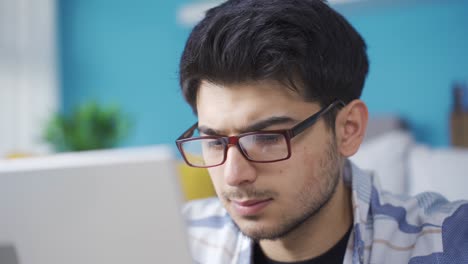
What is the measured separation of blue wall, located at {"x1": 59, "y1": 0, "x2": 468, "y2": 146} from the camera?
157 inches

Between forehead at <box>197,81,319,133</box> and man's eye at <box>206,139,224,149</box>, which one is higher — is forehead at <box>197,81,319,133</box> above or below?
above

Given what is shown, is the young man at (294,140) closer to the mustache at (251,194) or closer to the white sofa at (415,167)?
the mustache at (251,194)

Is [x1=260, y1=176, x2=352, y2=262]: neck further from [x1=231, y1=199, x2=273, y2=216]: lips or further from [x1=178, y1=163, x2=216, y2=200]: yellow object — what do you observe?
[x1=178, y1=163, x2=216, y2=200]: yellow object

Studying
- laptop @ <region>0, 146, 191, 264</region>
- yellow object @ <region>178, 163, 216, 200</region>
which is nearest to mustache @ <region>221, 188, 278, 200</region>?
laptop @ <region>0, 146, 191, 264</region>

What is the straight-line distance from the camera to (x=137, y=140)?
5.39 metres

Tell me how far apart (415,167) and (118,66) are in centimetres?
416

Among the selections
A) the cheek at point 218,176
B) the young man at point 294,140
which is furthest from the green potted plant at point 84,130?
the cheek at point 218,176

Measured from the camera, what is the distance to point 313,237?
3.91 feet

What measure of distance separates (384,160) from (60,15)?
465 cm

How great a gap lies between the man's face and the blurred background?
125 inches

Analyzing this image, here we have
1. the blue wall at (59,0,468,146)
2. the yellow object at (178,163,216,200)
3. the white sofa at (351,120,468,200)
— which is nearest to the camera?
the white sofa at (351,120,468,200)

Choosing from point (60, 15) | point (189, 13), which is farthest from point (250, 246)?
point (60, 15)

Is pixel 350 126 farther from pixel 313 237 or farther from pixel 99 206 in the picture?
pixel 99 206

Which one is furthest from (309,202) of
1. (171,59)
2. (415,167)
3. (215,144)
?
(171,59)
